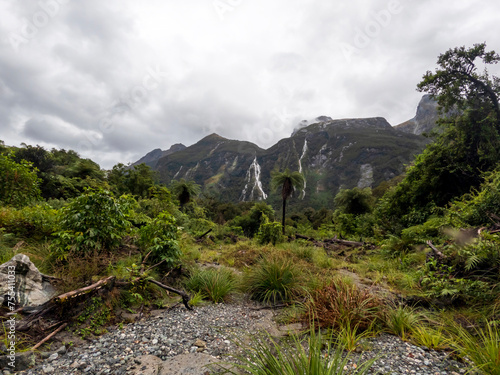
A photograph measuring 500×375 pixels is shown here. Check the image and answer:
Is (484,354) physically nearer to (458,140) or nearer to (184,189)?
(458,140)

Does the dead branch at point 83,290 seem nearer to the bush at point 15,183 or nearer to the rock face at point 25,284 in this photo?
the rock face at point 25,284

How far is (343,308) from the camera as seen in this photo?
312cm

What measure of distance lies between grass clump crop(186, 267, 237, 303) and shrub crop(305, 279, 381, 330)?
191 centimetres

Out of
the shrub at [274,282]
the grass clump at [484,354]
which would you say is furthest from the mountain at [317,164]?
the grass clump at [484,354]

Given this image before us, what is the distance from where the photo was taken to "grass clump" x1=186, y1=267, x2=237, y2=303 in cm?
462

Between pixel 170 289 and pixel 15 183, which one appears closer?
pixel 170 289

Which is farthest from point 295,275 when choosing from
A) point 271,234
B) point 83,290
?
point 271,234

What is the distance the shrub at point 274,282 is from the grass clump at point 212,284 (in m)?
0.49

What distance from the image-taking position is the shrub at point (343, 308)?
3.04 m

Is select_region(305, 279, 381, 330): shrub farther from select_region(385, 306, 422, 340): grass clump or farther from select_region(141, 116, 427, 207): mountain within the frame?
select_region(141, 116, 427, 207): mountain

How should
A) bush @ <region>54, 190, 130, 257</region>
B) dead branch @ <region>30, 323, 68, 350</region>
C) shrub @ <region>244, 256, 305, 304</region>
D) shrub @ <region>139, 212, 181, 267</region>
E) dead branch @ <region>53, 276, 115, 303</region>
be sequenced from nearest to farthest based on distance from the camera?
dead branch @ <region>30, 323, 68, 350</region>
dead branch @ <region>53, 276, 115, 303</region>
bush @ <region>54, 190, 130, 257</region>
shrub @ <region>244, 256, 305, 304</region>
shrub @ <region>139, 212, 181, 267</region>

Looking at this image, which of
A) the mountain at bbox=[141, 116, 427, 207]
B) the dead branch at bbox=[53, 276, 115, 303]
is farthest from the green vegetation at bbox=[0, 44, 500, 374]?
the mountain at bbox=[141, 116, 427, 207]

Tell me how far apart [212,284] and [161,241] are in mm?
1429

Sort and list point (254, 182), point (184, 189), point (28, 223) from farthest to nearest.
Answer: point (254, 182) < point (184, 189) < point (28, 223)
